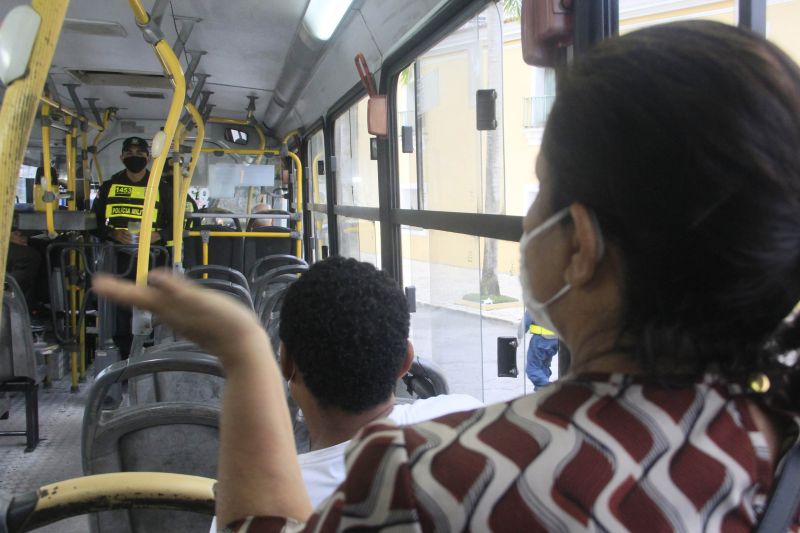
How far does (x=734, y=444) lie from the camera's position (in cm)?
55

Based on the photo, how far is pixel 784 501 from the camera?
55 centimetres

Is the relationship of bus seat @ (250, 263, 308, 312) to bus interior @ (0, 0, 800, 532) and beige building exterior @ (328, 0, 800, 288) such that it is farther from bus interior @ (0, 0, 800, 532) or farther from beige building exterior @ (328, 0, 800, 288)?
beige building exterior @ (328, 0, 800, 288)

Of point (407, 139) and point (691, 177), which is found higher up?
point (407, 139)

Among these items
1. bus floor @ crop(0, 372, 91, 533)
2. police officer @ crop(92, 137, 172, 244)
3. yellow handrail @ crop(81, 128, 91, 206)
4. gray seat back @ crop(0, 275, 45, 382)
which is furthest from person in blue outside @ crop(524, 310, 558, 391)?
yellow handrail @ crop(81, 128, 91, 206)

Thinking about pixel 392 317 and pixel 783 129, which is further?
pixel 392 317

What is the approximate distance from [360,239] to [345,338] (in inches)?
156

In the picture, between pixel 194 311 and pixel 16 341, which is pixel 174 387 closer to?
pixel 16 341

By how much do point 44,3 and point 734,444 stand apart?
2.96ft

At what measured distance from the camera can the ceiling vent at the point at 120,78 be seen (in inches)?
225

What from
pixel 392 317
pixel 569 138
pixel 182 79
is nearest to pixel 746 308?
pixel 569 138

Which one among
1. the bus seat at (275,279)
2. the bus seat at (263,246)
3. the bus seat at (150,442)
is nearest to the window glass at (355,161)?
the bus seat at (275,279)

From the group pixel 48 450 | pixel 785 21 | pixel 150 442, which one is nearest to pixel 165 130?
pixel 150 442

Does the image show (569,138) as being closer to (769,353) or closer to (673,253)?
(673,253)

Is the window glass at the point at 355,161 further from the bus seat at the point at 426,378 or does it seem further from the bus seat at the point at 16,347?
the bus seat at the point at 426,378
